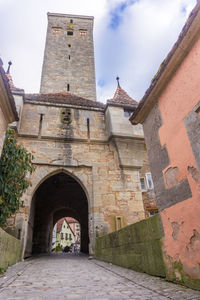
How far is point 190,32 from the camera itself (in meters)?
2.44

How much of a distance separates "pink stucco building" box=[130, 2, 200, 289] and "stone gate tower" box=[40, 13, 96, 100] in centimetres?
1215

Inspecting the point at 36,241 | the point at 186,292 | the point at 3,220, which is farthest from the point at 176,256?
the point at 36,241

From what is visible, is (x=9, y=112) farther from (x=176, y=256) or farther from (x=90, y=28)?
(x=90, y=28)

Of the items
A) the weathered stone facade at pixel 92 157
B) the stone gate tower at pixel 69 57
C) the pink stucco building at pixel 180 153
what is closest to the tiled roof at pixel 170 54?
the pink stucco building at pixel 180 153

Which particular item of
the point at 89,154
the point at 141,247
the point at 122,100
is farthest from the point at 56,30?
the point at 141,247

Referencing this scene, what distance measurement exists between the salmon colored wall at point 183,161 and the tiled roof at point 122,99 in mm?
6121

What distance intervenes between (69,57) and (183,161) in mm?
16405

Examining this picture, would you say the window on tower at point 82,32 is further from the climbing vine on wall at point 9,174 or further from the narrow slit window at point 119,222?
the narrow slit window at point 119,222

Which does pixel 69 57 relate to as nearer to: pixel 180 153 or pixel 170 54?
pixel 170 54

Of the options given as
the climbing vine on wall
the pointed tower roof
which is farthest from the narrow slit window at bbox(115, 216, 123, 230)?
the pointed tower roof

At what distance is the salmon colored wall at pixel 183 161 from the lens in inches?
91.0

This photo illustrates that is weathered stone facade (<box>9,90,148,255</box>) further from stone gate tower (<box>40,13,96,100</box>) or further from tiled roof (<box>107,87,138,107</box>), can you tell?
stone gate tower (<box>40,13,96,100</box>)

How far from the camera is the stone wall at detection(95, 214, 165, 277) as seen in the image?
9.76 ft

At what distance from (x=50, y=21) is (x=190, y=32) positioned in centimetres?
2036
